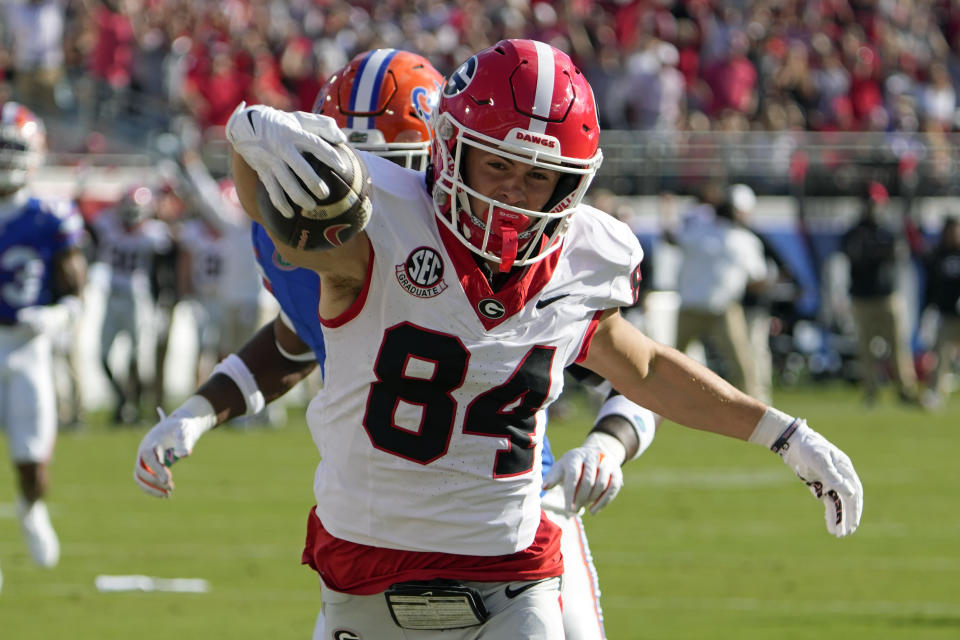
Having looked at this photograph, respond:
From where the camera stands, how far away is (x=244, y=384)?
3912mm

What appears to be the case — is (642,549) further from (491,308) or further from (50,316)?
(491,308)

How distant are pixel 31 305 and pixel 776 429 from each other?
4.86 metres

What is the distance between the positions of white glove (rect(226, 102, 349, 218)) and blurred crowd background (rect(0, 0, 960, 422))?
42.6ft

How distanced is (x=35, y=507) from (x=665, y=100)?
37.4 feet

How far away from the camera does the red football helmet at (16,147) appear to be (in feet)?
24.6

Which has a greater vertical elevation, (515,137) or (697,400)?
(515,137)

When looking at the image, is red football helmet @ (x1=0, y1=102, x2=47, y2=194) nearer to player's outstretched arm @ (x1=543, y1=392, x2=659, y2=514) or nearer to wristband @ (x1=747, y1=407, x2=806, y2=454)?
player's outstretched arm @ (x1=543, y1=392, x2=659, y2=514)

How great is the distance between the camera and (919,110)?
18422 mm

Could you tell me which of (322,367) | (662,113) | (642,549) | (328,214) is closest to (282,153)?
(328,214)

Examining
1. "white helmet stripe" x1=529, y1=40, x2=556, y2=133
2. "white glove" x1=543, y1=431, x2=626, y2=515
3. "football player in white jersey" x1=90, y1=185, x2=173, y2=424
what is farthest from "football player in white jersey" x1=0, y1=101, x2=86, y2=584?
"football player in white jersey" x1=90, y1=185, x2=173, y2=424

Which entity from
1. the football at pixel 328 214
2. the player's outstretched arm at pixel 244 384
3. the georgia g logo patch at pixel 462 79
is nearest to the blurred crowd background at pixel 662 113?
the player's outstretched arm at pixel 244 384

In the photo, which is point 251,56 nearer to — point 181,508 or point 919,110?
point 919,110

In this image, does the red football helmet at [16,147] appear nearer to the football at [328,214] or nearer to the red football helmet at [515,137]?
the red football helmet at [515,137]

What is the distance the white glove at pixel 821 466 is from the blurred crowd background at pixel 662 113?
12.1 m
